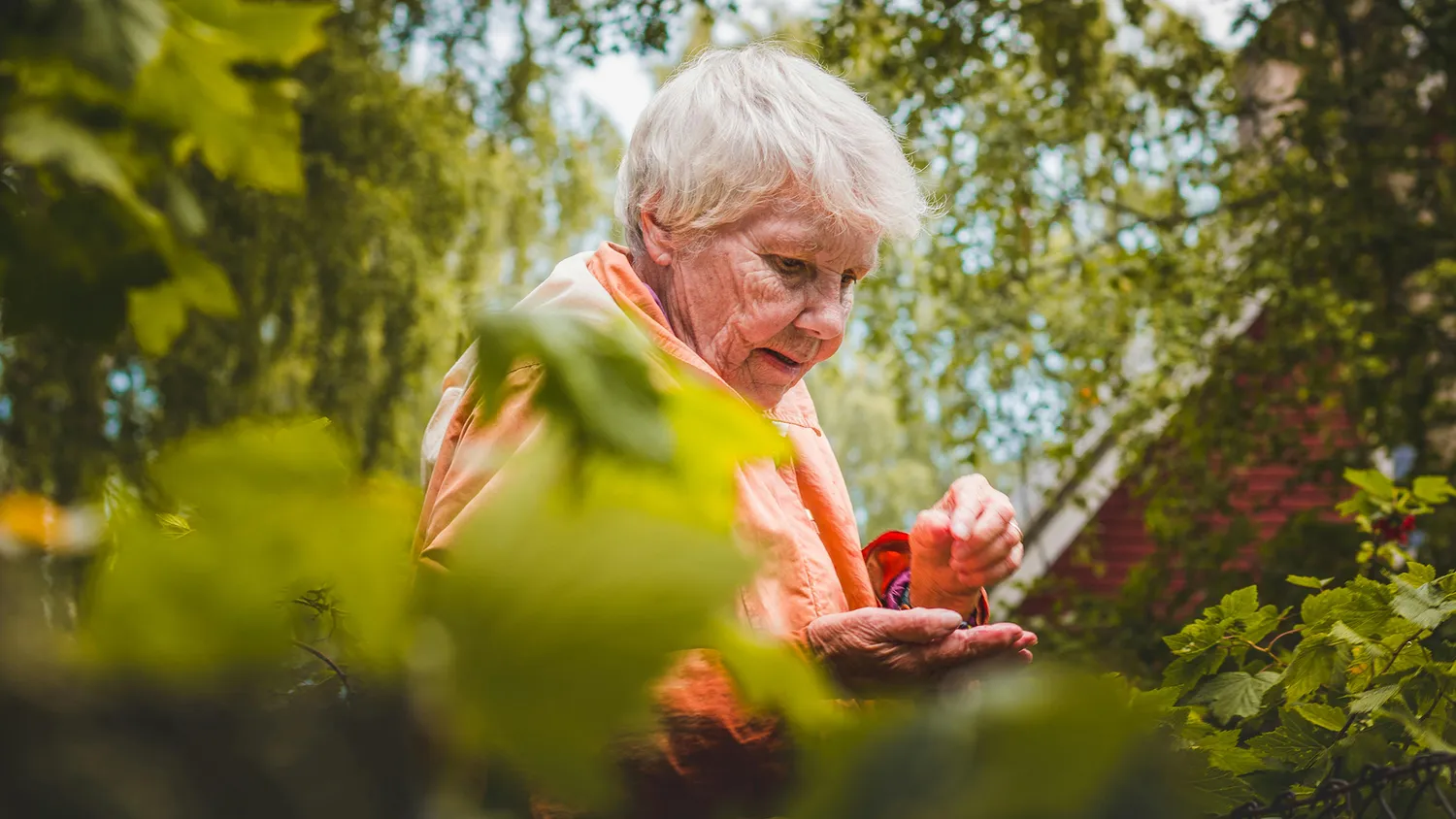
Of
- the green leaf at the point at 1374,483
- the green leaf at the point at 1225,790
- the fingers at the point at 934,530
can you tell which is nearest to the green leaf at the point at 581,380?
the green leaf at the point at 1225,790

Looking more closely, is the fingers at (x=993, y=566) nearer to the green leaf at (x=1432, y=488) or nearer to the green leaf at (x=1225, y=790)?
the green leaf at (x=1225, y=790)

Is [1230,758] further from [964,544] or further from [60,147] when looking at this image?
[60,147]

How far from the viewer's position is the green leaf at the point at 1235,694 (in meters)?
1.41

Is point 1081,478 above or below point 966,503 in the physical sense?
below

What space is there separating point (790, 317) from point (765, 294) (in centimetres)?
6

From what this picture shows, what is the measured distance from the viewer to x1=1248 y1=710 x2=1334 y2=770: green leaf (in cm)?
126

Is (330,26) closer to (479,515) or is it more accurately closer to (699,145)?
(699,145)

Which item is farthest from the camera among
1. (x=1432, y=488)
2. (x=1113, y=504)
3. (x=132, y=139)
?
(x=1113, y=504)

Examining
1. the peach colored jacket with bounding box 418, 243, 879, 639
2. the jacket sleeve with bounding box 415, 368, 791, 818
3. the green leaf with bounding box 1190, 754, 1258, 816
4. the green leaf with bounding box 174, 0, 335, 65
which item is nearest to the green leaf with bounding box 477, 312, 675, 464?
the jacket sleeve with bounding box 415, 368, 791, 818

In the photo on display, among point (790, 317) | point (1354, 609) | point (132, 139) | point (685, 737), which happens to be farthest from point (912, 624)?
point (132, 139)

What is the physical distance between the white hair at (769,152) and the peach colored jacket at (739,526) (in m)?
0.18

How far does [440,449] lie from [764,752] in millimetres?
1196

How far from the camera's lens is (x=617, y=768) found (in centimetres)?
39

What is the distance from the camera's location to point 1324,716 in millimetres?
1257
